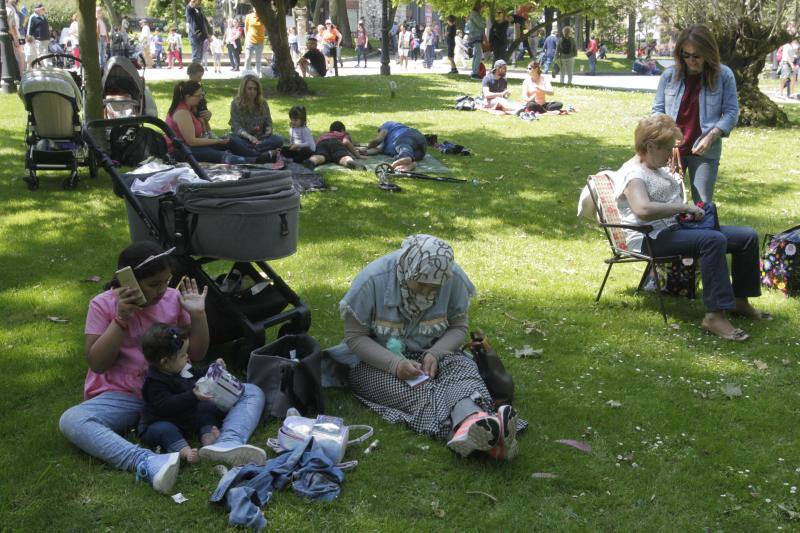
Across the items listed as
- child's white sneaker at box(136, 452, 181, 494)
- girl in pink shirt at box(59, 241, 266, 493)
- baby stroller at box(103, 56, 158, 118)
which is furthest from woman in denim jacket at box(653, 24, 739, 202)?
baby stroller at box(103, 56, 158, 118)

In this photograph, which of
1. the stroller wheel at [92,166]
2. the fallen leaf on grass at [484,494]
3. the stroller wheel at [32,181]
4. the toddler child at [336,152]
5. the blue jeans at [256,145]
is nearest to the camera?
the fallen leaf on grass at [484,494]

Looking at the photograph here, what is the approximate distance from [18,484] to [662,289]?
16.2ft

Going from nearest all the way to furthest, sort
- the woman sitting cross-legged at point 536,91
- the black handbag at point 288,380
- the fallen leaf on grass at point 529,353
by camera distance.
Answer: the black handbag at point 288,380 → the fallen leaf on grass at point 529,353 → the woman sitting cross-legged at point 536,91

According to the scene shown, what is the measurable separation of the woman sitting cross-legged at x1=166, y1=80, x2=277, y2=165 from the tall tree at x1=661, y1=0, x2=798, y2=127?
385 inches

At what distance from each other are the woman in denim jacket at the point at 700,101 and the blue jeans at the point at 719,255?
111cm

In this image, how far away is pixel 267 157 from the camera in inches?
420

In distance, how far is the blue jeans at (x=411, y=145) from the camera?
11.2 metres

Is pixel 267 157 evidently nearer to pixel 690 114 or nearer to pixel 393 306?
pixel 690 114

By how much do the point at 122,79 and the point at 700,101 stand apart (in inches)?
281

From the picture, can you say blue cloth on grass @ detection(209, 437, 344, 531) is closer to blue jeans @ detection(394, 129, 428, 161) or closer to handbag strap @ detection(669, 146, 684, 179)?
handbag strap @ detection(669, 146, 684, 179)

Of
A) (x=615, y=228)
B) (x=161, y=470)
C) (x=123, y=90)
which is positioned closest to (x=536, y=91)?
(x=123, y=90)

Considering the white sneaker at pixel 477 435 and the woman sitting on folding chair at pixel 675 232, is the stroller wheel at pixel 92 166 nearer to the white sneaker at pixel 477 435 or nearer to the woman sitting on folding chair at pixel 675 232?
the woman sitting on folding chair at pixel 675 232

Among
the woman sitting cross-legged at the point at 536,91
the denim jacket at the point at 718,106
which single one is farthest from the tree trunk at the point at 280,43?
the denim jacket at the point at 718,106

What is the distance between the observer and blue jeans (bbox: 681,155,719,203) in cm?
699
